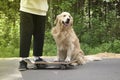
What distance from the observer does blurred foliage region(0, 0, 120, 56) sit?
11.6 meters

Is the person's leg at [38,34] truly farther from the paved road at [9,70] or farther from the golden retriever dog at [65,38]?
the paved road at [9,70]

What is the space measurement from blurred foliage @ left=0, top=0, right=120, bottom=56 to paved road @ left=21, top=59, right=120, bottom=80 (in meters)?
3.45

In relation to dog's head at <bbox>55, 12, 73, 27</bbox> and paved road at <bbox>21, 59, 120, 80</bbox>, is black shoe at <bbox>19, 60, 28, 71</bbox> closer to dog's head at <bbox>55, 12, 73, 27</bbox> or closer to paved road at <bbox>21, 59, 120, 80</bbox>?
paved road at <bbox>21, 59, 120, 80</bbox>

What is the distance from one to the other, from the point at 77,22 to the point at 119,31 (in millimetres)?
1158

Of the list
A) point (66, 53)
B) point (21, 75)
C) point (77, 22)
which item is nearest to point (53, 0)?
point (77, 22)

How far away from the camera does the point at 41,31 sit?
743 centimetres

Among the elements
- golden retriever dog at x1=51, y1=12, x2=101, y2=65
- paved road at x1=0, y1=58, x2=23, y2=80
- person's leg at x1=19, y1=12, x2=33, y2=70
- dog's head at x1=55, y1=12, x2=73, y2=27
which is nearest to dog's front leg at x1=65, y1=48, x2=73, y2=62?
golden retriever dog at x1=51, y1=12, x2=101, y2=65

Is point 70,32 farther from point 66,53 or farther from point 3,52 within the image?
point 3,52

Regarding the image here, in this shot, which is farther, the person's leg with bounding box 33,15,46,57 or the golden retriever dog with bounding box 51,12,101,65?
the golden retriever dog with bounding box 51,12,101,65

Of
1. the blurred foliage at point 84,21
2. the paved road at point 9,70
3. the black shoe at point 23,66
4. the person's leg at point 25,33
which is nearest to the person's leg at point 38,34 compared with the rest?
the person's leg at point 25,33

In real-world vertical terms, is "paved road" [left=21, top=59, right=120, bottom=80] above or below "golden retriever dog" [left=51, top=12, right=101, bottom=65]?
below

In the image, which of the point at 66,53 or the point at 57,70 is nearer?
the point at 57,70

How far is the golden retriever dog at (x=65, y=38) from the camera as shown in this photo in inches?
300

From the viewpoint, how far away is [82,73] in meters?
6.93
